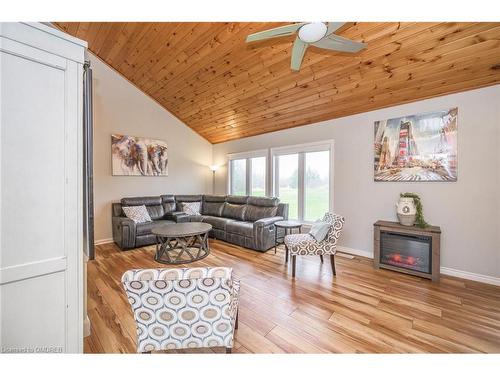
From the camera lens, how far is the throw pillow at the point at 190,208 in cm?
521

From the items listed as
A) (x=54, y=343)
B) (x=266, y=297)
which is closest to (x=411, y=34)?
(x=266, y=297)

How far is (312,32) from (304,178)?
10.2 ft

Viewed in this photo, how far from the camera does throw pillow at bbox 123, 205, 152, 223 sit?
424cm

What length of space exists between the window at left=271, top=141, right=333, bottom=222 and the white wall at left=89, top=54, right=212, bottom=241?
2557 millimetres

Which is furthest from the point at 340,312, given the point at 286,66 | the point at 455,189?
the point at 286,66

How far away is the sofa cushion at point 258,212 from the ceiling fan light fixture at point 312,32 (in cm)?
318

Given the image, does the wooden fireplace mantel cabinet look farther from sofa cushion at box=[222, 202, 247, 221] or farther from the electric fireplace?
sofa cushion at box=[222, 202, 247, 221]

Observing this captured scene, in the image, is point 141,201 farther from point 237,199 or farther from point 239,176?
point 239,176

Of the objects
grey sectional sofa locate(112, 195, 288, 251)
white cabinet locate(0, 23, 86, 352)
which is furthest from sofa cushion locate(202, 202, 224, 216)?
white cabinet locate(0, 23, 86, 352)

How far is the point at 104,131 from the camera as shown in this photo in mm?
4410

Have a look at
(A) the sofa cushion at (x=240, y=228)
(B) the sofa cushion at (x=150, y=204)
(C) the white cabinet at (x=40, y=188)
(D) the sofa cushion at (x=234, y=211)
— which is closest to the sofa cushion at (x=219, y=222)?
(A) the sofa cushion at (x=240, y=228)

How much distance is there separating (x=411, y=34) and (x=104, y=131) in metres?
5.35

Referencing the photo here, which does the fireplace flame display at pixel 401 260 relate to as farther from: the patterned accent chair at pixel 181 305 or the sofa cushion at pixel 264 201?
the patterned accent chair at pixel 181 305
